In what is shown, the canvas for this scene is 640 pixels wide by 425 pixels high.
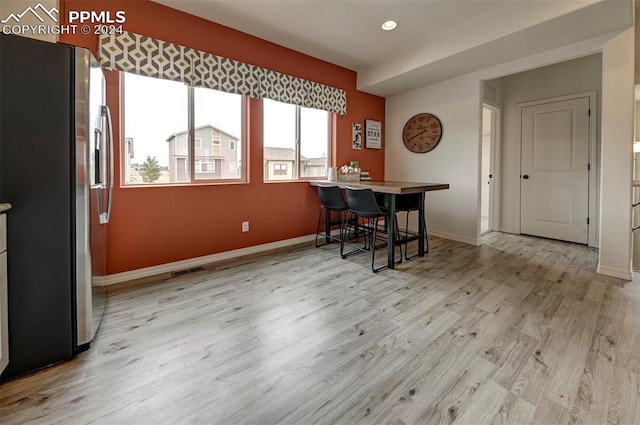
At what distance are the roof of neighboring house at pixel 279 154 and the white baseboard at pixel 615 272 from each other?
3491 mm

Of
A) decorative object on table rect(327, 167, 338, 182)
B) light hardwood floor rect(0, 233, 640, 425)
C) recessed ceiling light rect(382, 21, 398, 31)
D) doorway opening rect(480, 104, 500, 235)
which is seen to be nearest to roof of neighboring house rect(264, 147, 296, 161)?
decorative object on table rect(327, 167, 338, 182)

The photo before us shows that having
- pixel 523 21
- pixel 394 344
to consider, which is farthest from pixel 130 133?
pixel 523 21

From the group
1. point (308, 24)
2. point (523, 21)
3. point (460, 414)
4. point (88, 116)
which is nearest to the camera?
point (460, 414)

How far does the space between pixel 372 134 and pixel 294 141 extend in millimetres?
1536

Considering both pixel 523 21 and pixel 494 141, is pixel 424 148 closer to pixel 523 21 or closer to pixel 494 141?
pixel 494 141

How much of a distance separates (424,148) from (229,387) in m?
4.14

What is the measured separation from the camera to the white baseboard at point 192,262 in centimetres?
267

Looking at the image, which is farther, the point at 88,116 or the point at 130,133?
the point at 130,133

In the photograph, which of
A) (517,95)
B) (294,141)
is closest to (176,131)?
(294,141)

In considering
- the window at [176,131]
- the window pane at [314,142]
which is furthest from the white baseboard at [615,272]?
the window at [176,131]

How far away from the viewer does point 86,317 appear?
1.62 metres

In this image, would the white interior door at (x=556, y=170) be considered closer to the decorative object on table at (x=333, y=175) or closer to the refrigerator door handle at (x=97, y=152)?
the decorative object on table at (x=333, y=175)

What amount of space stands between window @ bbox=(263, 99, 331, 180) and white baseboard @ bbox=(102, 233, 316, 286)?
33.5 inches

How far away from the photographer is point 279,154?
3.79 metres
